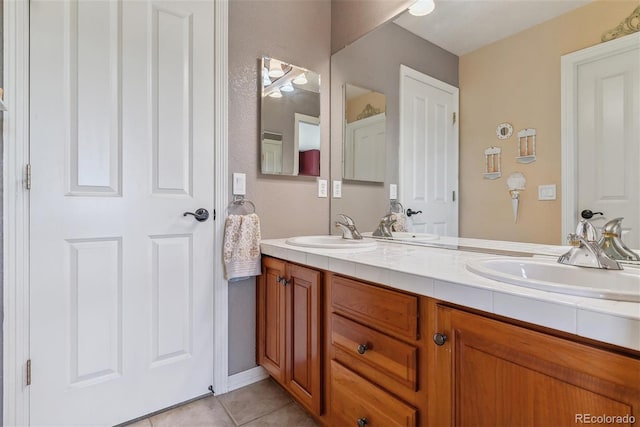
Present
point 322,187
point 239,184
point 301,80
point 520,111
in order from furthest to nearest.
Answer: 1. point 322,187
2. point 301,80
3. point 239,184
4. point 520,111

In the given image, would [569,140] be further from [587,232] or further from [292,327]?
[292,327]

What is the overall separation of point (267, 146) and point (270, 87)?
1.08ft

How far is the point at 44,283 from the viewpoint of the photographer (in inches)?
48.7

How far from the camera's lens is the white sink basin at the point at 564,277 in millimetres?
631

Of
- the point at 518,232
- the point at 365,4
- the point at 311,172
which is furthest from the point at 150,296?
the point at 365,4

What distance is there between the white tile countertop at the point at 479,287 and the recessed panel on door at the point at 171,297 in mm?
535

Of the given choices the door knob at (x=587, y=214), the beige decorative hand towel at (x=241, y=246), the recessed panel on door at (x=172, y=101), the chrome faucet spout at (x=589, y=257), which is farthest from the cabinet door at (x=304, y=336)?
the door knob at (x=587, y=214)

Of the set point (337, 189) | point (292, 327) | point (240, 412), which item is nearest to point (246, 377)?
point (240, 412)

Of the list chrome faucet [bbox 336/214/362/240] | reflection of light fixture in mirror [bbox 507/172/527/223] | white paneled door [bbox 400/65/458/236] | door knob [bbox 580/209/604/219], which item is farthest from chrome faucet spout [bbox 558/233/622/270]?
chrome faucet [bbox 336/214/362/240]

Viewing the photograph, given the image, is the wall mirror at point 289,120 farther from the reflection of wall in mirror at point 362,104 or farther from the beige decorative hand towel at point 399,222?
the beige decorative hand towel at point 399,222

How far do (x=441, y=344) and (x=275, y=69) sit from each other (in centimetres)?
160

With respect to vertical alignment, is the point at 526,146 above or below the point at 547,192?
above

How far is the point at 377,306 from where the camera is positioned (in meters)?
1.00

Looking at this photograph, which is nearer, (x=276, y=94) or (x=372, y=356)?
(x=372, y=356)
